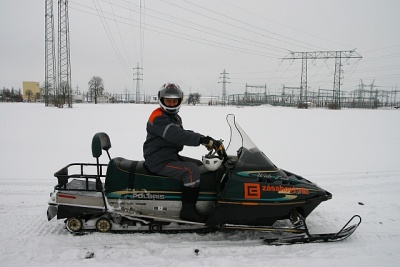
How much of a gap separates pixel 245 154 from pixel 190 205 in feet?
3.24

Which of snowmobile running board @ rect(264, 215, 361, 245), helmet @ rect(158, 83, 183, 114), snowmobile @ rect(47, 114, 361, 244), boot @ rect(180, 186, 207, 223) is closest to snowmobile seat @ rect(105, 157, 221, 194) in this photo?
snowmobile @ rect(47, 114, 361, 244)

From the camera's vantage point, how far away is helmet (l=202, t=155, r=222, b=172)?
13.4 ft

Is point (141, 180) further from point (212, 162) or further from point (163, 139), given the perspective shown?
point (212, 162)

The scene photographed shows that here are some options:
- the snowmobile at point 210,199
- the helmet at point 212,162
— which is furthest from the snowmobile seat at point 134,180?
the helmet at point 212,162

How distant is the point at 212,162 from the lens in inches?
160

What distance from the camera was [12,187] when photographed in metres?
5.84

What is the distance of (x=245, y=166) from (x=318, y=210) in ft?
6.21

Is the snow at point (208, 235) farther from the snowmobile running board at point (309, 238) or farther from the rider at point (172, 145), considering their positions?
the rider at point (172, 145)

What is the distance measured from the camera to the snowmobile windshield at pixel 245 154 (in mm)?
4102

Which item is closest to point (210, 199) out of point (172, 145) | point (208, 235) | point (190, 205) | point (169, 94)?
point (190, 205)

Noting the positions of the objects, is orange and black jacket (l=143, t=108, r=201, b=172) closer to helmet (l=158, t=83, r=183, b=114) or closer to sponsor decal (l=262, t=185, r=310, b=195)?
helmet (l=158, t=83, r=183, b=114)

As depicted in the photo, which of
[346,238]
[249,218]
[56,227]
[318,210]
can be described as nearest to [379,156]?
[318,210]

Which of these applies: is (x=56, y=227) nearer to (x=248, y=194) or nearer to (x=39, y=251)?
(x=39, y=251)

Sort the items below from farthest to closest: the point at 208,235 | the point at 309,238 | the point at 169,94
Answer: the point at 208,235 < the point at 169,94 < the point at 309,238
